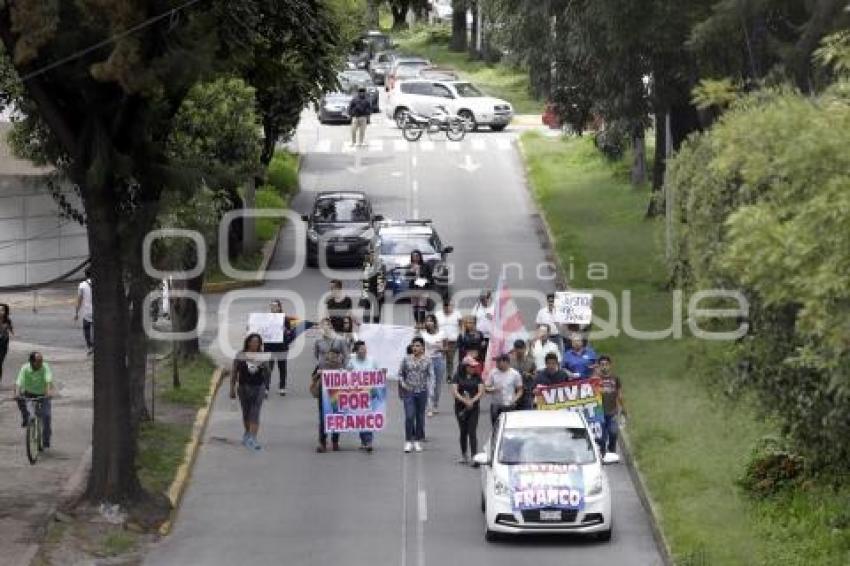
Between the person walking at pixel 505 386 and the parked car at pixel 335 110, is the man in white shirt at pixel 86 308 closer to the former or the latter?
the person walking at pixel 505 386

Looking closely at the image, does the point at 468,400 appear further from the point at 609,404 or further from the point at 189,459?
the point at 189,459

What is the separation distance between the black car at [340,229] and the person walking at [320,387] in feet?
52.7

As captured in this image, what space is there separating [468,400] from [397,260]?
1361 centimetres

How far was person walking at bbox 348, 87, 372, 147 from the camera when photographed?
6175 cm

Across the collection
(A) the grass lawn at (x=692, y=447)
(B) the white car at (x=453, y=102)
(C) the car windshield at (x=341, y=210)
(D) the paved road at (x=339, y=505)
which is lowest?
(D) the paved road at (x=339, y=505)

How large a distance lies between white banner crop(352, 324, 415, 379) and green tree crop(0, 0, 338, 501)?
6396mm

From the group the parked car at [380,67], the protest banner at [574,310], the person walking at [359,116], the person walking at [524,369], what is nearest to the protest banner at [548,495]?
the person walking at [524,369]

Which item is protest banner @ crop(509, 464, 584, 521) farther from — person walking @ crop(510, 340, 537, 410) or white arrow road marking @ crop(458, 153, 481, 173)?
white arrow road marking @ crop(458, 153, 481, 173)

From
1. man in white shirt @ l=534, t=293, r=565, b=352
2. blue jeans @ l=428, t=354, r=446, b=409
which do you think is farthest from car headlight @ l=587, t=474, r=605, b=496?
man in white shirt @ l=534, t=293, r=565, b=352

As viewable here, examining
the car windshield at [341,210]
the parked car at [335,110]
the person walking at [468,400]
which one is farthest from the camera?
the parked car at [335,110]

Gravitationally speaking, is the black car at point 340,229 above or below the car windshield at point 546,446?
above

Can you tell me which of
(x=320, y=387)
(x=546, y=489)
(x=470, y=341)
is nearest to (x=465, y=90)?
(x=470, y=341)

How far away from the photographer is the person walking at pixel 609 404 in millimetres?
24406

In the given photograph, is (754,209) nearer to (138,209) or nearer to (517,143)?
(138,209)
